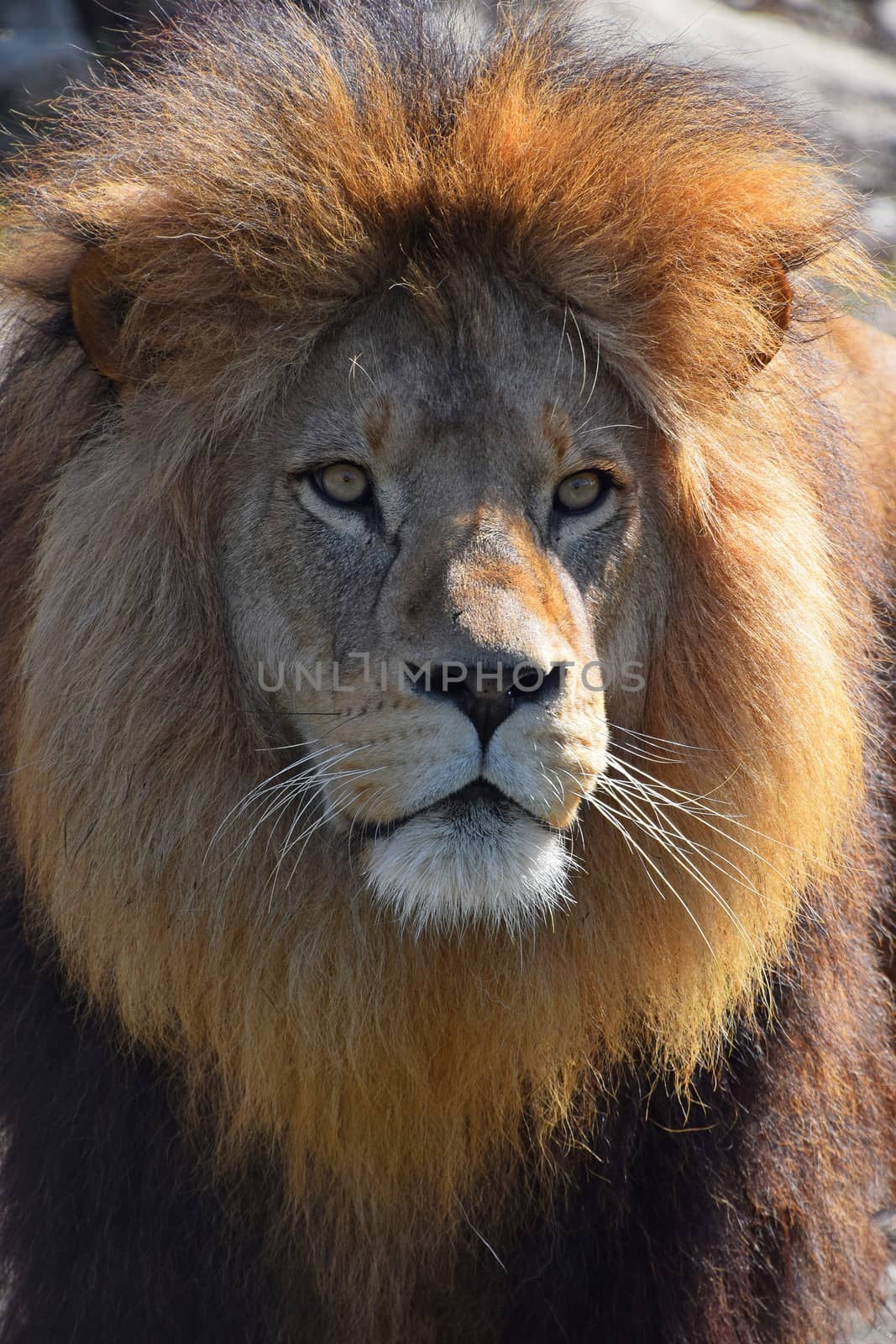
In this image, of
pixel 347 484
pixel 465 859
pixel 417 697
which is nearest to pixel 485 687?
pixel 417 697

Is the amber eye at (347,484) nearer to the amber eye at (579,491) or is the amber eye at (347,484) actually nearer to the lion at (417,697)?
the lion at (417,697)

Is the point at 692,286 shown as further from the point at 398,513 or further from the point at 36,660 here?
the point at 36,660

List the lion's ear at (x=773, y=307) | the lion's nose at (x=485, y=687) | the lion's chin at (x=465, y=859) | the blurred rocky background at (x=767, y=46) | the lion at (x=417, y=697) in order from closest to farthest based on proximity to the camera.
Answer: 1. the lion's nose at (x=485, y=687)
2. the lion's chin at (x=465, y=859)
3. the lion at (x=417, y=697)
4. the lion's ear at (x=773, y=307)
5. the blurred rocky background at (x=767, y=46)

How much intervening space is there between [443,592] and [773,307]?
79 centimetres

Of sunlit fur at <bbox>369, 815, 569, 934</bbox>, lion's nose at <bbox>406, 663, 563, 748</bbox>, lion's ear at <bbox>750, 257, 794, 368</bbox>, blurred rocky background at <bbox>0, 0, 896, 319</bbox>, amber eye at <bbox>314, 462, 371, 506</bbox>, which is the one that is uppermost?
blurred rocky background at <bbox>0, 0, 896, 319</bbox>

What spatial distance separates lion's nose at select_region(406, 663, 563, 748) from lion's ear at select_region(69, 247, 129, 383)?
28.9 inches

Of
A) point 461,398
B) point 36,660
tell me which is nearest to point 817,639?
point 461,398

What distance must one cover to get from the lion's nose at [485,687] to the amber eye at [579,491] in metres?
0.36

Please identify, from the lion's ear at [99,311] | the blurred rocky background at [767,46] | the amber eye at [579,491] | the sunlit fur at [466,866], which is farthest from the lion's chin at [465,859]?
the blurred rocky background at [767,46]

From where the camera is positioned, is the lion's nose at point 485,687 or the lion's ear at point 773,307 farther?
the lion's ear at point 773,307

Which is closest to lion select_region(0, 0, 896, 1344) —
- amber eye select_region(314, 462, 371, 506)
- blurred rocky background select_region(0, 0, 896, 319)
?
amber eye select_region(314, 462, 371, 506)

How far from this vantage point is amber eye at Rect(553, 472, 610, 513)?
2.32 meters

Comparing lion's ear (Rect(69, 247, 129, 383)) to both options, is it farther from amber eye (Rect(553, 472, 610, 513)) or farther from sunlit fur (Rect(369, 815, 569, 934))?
sunlit fur (Rect(369, 815, 569, 934))

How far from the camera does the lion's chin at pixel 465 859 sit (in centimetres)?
211
